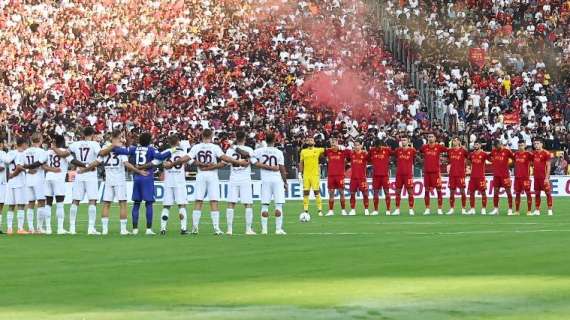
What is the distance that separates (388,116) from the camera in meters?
51.8

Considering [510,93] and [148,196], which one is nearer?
[148,196]

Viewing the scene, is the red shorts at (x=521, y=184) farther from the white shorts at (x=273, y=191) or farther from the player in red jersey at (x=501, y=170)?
the white shorts at (x=273, y=191)

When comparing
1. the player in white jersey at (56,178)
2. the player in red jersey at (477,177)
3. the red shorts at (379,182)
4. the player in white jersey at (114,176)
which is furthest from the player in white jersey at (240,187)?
the player in red jersey at (477,177)

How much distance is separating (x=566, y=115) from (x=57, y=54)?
2221 cm

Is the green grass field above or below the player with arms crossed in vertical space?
below

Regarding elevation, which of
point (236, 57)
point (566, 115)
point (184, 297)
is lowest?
point (184, 297)

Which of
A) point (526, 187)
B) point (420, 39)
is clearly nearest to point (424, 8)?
point (420, 39)

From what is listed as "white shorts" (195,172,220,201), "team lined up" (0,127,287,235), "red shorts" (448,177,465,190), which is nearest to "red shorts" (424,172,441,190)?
"red shorts" (448,177,465,190)

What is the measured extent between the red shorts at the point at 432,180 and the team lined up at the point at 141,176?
35.4 feet

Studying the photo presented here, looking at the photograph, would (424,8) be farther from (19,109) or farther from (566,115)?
(19,109)

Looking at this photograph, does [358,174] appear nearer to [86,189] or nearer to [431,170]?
[431,170]

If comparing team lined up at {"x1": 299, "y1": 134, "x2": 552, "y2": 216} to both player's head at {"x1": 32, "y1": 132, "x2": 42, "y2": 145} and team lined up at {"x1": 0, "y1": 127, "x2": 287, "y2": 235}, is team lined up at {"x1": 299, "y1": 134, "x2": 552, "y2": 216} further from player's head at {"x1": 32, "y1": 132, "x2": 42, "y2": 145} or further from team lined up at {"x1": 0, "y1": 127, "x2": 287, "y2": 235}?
player's head at {"x1": 32, "y1": 132, "x2": 42, "y2": 145}

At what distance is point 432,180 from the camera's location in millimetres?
37125

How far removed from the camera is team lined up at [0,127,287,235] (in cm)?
2623
